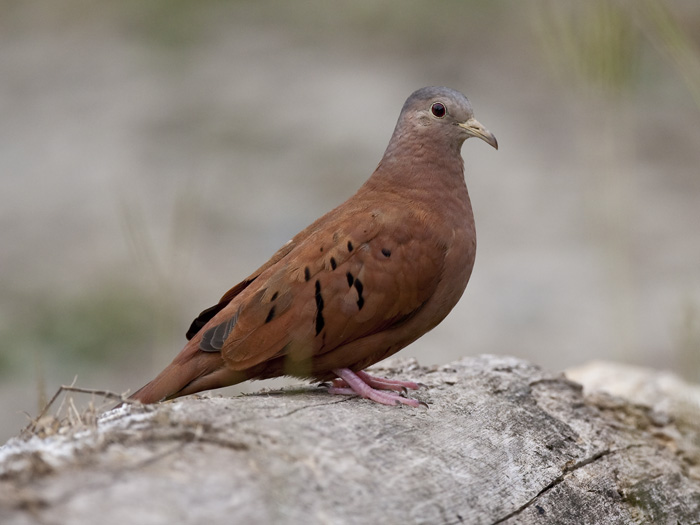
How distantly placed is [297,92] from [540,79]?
3.75 meters

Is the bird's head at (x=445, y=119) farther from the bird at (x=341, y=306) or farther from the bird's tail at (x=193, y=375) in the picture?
the bird's tail at (x=193, y=375)

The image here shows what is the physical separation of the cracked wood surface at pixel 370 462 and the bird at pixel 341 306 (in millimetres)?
189

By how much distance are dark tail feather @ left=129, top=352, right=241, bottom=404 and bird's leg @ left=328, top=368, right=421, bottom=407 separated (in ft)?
1.45

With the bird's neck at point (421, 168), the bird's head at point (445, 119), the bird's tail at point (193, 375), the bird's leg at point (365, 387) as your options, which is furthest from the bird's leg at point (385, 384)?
the bird's head at point (445, 119)

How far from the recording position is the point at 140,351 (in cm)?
860

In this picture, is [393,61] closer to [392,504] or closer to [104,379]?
[104,379]

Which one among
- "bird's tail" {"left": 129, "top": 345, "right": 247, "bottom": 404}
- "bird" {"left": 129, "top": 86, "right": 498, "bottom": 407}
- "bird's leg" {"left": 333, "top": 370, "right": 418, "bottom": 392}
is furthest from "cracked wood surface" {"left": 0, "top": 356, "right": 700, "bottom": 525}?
"bird's tail" {"left": 129, "top": 345, "right": 247, "bottom": 404}

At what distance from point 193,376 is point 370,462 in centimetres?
122

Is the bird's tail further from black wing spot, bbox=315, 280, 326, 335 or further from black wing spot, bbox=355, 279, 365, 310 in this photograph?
black wing spot, bbox=355, 279, 365, 310

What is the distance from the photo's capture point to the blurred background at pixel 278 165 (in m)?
8.74

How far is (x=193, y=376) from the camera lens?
13.1ft

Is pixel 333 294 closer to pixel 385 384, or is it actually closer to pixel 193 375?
pixel 385 384

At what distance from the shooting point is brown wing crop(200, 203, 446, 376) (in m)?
3.92

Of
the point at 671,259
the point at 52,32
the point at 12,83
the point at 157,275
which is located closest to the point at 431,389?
the point at 157,275
